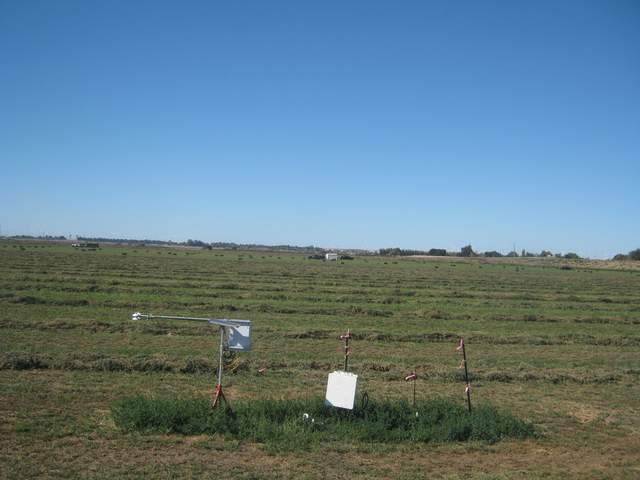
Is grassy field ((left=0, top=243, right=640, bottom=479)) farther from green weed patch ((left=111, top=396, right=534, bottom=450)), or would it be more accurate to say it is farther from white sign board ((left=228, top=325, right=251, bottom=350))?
white sign board ((left=228, top=325, right=251, bottom=350))

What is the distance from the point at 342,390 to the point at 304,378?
3735 millimetres

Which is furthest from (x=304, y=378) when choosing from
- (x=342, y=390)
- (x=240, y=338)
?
(x=240, y=338)

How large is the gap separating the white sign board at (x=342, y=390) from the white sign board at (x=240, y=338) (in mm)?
1590

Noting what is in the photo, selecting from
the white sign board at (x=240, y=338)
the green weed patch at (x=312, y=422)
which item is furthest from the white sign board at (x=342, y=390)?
the white sign board at (x=240, y=338)

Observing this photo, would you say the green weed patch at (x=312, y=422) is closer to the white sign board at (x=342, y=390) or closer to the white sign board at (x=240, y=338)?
the white sign board at (x=342, y=390)

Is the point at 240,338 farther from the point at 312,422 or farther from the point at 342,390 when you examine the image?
the point at 342,390

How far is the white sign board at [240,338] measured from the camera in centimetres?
916

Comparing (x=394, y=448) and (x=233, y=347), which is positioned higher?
(x=233, y=347)

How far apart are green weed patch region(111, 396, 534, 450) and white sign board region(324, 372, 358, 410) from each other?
0.24 metres

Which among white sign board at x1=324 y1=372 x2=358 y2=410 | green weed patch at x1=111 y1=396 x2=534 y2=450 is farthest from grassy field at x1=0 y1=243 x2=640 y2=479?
white sign board at x1=324 y1=372 x2=358 y2=410

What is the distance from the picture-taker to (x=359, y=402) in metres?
9.55

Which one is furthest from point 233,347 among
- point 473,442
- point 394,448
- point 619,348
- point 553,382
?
point 619,348

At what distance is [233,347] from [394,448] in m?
3.20

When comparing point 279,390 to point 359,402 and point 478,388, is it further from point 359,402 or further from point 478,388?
point 478,388
